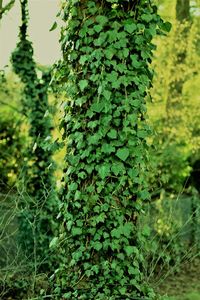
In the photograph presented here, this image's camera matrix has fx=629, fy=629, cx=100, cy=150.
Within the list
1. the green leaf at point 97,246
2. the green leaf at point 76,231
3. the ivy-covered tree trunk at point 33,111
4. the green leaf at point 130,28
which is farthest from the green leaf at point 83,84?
the ivy-covered tree trunk at point 33,111

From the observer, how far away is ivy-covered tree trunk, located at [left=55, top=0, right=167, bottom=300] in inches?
187

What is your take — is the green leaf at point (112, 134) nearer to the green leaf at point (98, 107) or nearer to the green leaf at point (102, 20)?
the green leaf at point (98, 107)

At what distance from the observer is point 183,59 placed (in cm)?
1297

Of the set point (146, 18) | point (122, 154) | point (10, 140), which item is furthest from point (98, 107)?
point (10, 140)

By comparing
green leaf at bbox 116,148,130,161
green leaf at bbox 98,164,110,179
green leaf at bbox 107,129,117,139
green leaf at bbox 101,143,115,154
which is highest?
green leaf at bbox 107,129,117,139

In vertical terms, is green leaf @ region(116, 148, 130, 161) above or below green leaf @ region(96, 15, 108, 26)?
below

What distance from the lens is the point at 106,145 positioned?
4.75 m

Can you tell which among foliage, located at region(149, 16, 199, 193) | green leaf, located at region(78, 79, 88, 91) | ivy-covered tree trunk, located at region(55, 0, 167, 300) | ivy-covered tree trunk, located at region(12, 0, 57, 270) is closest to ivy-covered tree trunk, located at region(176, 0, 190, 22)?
foliage, located at region(149, 16, 199, 193)

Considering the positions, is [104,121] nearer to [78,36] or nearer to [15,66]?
[78,36]

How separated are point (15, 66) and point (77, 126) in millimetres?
3753

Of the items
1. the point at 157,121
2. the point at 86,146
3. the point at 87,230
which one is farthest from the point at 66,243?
the point at 157,121

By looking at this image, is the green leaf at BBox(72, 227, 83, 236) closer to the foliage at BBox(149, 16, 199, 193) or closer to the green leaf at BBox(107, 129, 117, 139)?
the green leaf at BBox(107, 129, 117, 139)

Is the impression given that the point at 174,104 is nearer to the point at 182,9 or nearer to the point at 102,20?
the point at 182,9

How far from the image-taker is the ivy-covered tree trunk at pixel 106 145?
4746mm
